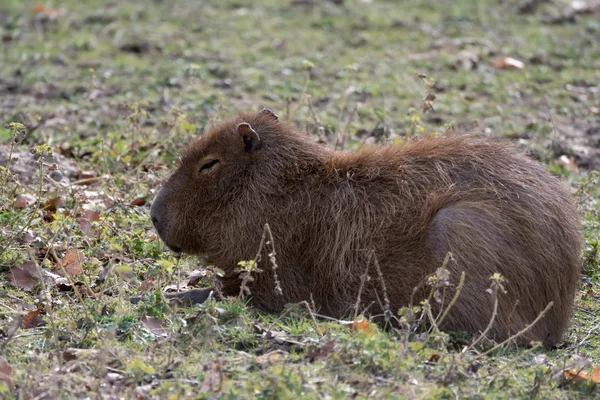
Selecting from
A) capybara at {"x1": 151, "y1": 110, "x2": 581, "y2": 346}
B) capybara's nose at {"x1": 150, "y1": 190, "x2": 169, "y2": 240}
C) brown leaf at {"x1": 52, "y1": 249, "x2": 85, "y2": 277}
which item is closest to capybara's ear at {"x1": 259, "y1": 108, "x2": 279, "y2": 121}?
capybara at {"x1": 151, "y1": 110, "x2": 581, "y2": 346}

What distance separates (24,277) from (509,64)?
19.3 ft

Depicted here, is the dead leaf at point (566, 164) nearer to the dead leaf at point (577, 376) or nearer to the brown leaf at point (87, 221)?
the dead leaf at point (577, 376)

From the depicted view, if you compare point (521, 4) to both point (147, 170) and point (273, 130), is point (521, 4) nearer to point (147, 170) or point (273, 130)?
point (147, 170)

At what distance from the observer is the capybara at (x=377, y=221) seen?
4.35 metres

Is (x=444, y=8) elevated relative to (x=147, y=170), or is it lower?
elevated

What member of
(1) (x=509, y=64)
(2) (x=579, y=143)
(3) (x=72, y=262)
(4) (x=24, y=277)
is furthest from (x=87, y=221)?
(1) (x=509, y=64)

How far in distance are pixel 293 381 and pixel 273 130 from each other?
181 cm

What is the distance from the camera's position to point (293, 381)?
3.52m

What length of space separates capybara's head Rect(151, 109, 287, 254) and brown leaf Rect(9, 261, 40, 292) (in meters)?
0.68

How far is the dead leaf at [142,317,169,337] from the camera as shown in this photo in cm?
416

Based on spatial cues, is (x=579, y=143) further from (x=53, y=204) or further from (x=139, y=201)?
(x=53, y=204)

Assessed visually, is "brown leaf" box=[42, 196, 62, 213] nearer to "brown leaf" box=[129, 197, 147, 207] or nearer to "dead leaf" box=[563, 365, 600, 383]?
"brown leaf" box=[129, 197, 147, 207]

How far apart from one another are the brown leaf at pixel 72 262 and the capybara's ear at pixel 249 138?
40.5 inches

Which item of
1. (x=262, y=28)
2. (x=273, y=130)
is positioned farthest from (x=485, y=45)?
(x=273, y=130)
